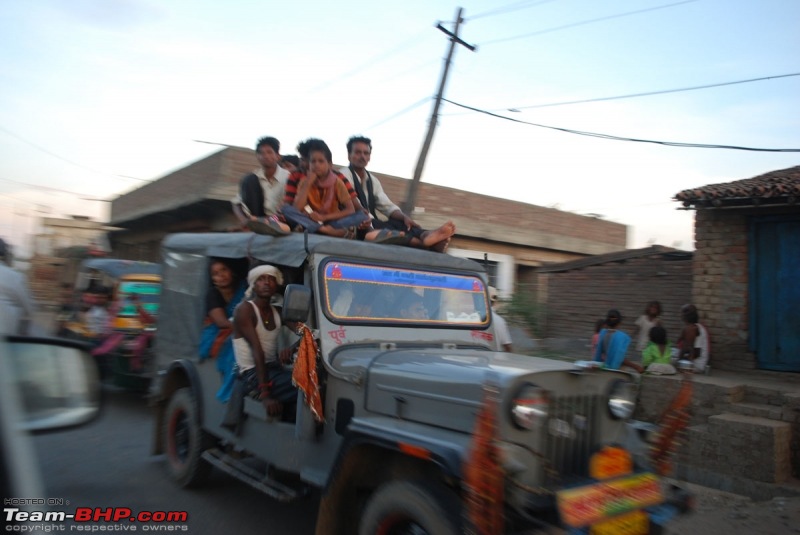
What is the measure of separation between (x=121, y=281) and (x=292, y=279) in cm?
582

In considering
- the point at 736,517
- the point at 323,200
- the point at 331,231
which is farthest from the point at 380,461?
the point at 736,517

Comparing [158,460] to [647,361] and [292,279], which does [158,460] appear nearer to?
[292,279]

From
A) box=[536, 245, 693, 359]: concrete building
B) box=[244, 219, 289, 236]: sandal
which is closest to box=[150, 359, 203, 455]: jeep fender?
box=[244, 219, 289, 236]: sandal

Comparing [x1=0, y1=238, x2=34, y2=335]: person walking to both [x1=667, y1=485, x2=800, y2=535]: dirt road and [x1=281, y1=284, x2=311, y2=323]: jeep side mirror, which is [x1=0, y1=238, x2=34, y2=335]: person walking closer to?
[x1=281, y1=284, x2=311, y2=323]: jeep side mirror

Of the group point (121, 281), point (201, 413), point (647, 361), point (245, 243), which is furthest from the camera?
point (121, 281)

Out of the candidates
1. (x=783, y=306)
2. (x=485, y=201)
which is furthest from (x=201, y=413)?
(x=485, y=201)

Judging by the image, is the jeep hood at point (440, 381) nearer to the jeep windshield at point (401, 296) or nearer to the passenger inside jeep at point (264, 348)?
the jeep windshield at point (401, 296)

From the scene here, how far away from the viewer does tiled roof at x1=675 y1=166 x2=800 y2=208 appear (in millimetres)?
7194

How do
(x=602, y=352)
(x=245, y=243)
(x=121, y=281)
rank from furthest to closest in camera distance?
(x=121, y=281) → (x=602, y=352) → (x=245, y=243)

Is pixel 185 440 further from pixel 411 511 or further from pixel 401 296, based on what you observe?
pixel 411 511

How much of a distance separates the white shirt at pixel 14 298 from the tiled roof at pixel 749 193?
24.2 ft

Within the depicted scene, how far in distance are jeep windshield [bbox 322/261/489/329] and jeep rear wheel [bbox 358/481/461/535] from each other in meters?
1.28

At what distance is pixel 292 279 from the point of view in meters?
4.40

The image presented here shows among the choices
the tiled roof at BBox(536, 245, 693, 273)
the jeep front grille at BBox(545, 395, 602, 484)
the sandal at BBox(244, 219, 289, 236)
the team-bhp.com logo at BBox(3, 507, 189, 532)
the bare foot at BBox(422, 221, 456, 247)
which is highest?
the tiled roof at BBox(536, 245, 693, 273)
